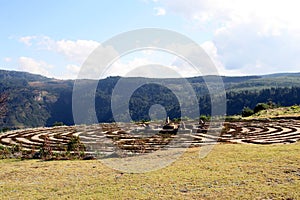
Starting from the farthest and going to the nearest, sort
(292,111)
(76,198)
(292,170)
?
(292,111), (292,170), (76,198)

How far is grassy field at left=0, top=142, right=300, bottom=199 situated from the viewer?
1684cm

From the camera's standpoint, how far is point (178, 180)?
1956 centimetres

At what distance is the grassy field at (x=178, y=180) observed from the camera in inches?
663

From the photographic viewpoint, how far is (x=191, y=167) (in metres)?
22.8

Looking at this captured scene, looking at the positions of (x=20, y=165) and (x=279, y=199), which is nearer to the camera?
(x=279, y=199)

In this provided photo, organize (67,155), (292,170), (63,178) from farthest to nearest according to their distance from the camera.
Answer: (67,155), (63,178), (292,170)

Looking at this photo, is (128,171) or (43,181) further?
(128,171)

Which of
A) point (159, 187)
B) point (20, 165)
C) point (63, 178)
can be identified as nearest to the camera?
point (159, 187)

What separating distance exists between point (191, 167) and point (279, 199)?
8.22m

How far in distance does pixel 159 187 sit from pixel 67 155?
16.2m

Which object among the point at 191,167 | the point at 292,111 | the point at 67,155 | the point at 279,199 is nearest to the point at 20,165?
the point at 67,155

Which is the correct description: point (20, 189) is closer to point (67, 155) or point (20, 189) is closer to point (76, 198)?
point (76, 198)

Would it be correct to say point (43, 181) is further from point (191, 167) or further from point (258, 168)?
point (258, 168)

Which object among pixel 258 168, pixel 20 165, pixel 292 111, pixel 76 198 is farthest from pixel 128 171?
pixel 292 111
